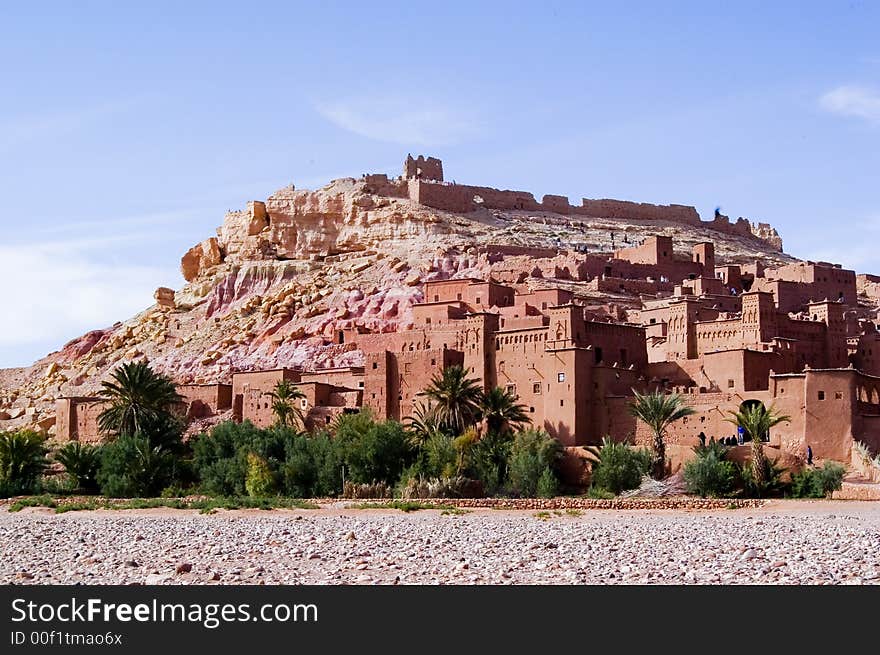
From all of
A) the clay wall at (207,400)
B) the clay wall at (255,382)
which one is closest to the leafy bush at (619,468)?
the clay wall at (255,382)

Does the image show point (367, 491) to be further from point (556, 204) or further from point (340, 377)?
point (556, 204)

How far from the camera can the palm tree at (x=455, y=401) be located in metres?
46.8

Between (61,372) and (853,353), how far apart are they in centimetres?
4188

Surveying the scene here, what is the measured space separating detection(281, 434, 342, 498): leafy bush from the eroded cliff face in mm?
11759

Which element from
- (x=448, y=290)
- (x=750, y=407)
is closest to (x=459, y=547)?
(x=750, y=407)

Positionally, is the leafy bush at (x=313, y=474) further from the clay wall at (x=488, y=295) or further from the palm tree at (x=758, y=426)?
the palm tree at (x=758, y=426)

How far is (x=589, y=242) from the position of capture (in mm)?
77688

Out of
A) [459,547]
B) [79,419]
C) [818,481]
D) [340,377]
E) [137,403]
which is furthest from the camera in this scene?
[79,419]

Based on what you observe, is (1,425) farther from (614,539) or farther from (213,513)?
(614,539)

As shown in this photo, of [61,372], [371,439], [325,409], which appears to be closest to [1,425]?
[61,372]

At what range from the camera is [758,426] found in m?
41.9

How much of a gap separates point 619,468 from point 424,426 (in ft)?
24.6

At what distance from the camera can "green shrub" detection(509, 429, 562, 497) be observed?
43062 mm

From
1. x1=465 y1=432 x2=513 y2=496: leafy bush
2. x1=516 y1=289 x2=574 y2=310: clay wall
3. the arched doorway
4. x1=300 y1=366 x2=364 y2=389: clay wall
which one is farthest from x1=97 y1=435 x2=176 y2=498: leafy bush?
the arched doorway
